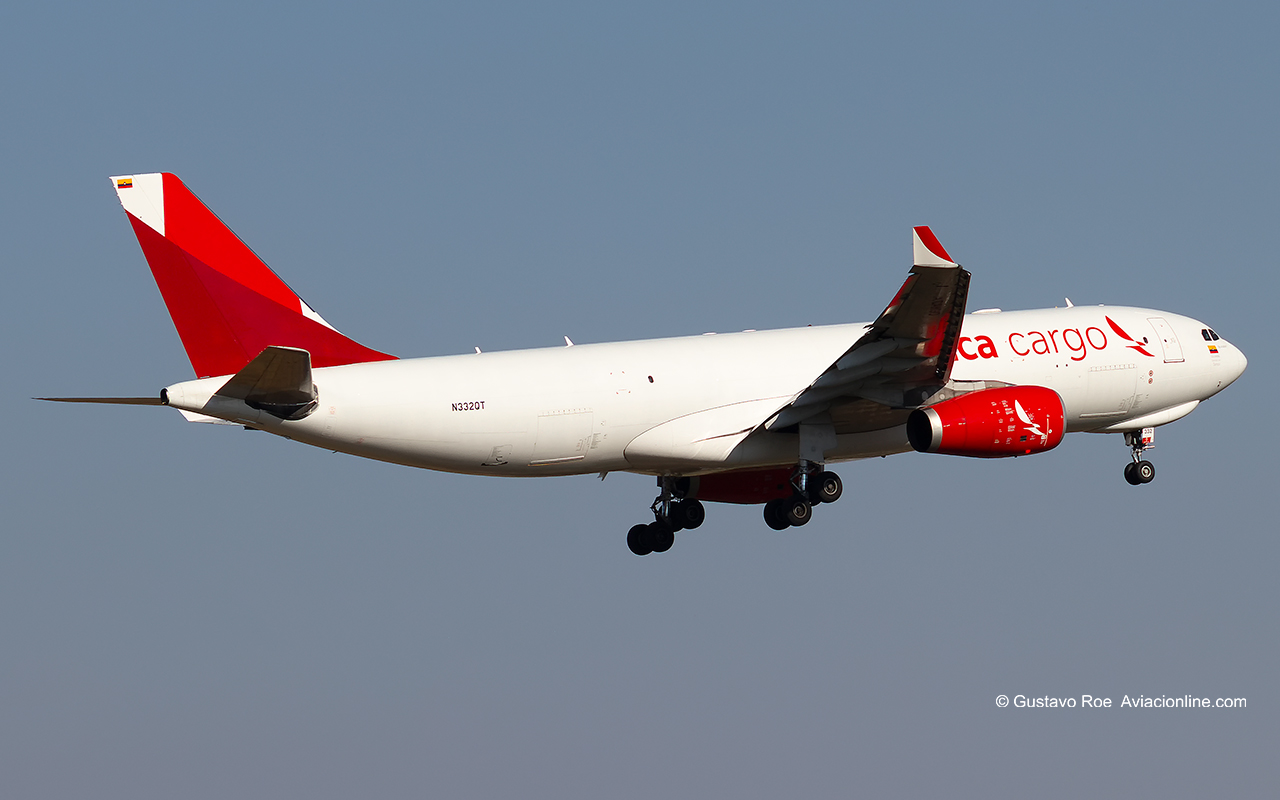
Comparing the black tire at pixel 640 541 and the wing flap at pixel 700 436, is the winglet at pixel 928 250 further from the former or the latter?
the black tire at pixel 640 541

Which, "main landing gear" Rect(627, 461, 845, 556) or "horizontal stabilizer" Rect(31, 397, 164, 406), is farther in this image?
"main landing gear" Rect(627, 461, 845, 556)

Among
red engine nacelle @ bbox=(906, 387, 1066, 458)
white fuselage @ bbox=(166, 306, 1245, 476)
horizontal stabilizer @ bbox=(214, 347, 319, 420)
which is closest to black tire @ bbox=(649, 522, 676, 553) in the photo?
white fuselage @ bbox=(166, 306, 1245, 476)

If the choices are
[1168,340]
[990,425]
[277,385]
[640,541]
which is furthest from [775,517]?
[277,385]

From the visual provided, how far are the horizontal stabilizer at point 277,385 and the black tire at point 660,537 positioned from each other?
11.6m

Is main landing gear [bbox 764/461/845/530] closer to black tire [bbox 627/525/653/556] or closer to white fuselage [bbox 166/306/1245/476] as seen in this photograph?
white fuselage [bbox 166/306/1245/476]

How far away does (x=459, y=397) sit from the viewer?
3469 cm

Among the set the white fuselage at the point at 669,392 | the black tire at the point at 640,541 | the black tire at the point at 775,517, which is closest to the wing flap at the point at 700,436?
the white fuselage at the point at 669,392

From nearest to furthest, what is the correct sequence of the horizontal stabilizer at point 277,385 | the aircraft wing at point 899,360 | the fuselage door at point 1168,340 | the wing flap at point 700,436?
the horizontal stabilizer at point 277,385 < the aircraft wing at point 899,360 < the wing flap at point 700,436 < the fuselage door at point 1168,340

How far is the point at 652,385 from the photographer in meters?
36.8

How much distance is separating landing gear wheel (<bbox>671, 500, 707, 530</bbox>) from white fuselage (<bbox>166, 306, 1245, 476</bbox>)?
411cm

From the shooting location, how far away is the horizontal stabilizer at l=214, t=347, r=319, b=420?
1237 inches

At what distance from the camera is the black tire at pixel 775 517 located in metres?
40.3

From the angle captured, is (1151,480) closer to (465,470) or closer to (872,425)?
(872,425)

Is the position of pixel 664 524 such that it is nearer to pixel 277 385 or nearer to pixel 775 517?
pixel 775 517
